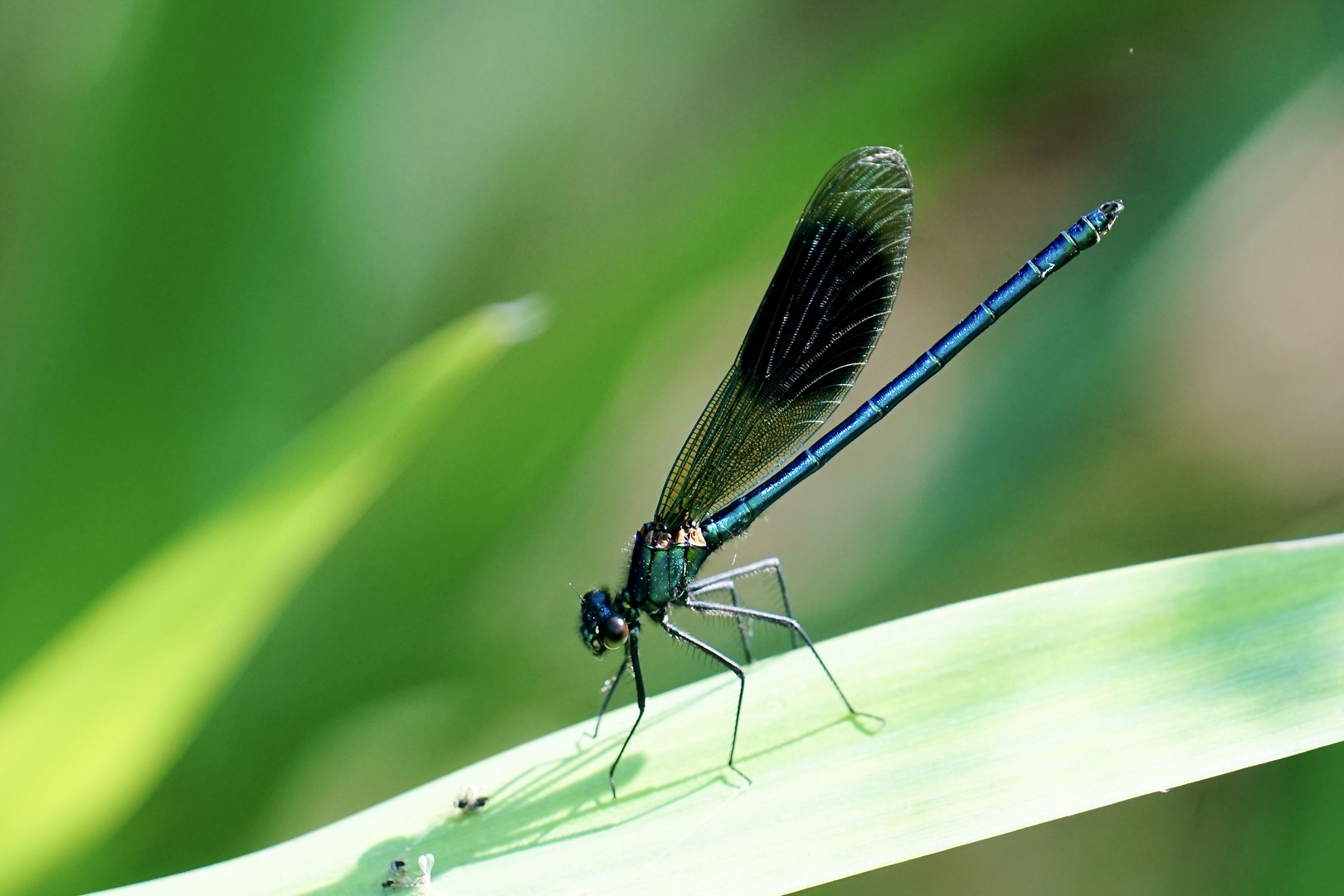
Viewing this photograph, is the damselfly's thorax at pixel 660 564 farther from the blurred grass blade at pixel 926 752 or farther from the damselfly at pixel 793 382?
the blurred grass blade at pixel 926 752

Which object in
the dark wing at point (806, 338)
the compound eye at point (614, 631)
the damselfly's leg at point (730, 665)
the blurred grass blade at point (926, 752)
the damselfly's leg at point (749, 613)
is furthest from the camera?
the dark wing at point (806, 338)

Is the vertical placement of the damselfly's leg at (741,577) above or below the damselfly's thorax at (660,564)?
below

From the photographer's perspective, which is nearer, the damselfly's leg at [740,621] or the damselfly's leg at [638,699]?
the damselfly's leg at [638,699]

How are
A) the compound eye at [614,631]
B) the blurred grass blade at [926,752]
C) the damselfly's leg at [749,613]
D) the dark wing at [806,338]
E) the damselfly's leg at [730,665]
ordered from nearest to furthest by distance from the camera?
the blurred grass blade at [926,752] < the damselfly's leg at [730,665] < the damselfly's leg at [749,613] < the compound eye at [614,631] < the dark wing at [806,338]

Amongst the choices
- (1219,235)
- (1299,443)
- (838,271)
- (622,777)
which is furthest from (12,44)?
(1299,443)

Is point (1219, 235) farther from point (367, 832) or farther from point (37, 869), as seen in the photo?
point (37, 869)

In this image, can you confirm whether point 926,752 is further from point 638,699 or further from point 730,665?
point 638,699

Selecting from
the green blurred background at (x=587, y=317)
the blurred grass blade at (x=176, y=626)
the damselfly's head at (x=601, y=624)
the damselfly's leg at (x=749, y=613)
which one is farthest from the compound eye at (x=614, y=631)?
the blurred grass blade at (x=176, y=626)
